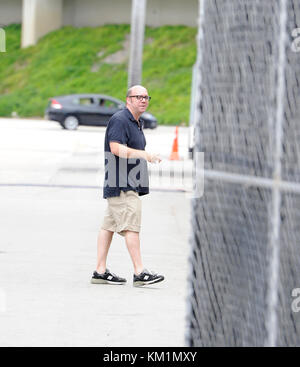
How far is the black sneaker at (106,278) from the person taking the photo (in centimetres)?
839

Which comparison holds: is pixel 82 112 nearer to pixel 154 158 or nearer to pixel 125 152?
pixel 125 152

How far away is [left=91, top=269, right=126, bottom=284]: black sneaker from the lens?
27.5 feet

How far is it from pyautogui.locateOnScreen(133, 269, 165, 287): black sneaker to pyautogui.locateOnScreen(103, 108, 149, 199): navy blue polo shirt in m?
0.71

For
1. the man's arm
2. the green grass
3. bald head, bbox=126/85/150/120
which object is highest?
the green grass

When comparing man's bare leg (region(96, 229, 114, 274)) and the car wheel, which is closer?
man's bare leg (region(96, 229, 114, 274))

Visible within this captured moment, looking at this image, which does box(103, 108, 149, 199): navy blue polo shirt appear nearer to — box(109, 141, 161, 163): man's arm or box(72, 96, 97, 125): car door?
box(109, 141, 161, 163): man's arm

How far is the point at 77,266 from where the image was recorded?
923 cm

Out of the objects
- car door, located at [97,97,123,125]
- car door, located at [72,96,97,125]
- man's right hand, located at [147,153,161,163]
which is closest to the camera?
man's right hand, located at [147,153,161,163]

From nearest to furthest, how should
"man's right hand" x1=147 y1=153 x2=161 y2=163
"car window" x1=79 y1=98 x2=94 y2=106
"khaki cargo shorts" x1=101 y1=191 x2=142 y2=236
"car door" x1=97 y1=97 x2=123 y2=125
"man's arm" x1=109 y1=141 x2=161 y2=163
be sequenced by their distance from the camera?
1. "man's right hand" x1=147 y1=153 x2=161 y2=163
2. "man's arm" x1=109 y1=141 x2=161 y2=163
3. "khaki cargo shorts" x1=101 y1=191 x2=142 y2=236
4. "car door" x1=97 y1=97 x2=123 y2=125
5. "car window" x1=79 y1=98 x2=94 y2=106

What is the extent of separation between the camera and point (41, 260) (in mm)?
9477

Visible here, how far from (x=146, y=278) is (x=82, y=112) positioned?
31183 mm

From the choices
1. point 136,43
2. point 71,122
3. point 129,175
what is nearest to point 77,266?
point 129,175

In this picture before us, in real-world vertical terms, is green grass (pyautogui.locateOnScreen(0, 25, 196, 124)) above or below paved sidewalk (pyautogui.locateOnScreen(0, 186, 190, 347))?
above

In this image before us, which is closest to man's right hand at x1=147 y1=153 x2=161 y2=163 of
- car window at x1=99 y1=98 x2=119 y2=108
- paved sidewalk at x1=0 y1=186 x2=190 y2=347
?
paved sidewalk at x1=0 y1=186 x2=190 y2=347
